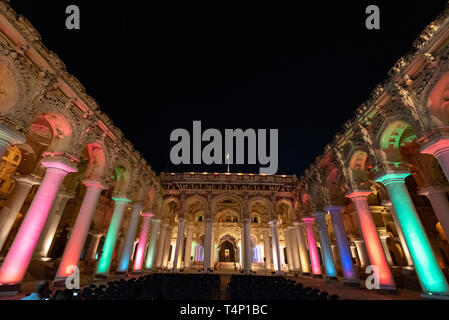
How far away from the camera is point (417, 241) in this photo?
7520mm

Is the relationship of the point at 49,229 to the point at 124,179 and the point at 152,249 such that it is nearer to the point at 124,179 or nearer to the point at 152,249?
the point at 124,179

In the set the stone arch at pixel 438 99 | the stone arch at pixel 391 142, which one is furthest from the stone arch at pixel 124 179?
the stone arch at pixel 438 99

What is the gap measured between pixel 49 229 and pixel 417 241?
64.0 ft

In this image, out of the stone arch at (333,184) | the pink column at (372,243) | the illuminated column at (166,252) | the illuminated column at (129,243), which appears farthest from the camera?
the illuminated column at (166,252)

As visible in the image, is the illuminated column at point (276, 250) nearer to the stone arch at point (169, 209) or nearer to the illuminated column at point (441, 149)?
A: the stone arch at point (169, 209)

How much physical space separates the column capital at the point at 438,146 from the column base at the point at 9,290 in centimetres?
1473

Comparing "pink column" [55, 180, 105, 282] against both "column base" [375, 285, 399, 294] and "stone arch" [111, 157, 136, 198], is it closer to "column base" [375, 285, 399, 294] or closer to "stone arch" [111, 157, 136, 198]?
"stone arch" [111, 157, 136, 198]

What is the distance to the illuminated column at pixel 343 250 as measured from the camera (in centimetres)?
1129

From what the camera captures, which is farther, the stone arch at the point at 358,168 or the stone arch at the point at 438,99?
the stone arch at the point at 358,168

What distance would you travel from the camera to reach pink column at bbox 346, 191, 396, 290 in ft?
29.5

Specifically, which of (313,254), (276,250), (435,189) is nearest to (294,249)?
(276,250)

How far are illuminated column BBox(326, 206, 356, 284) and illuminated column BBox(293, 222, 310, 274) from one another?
22.1 feet

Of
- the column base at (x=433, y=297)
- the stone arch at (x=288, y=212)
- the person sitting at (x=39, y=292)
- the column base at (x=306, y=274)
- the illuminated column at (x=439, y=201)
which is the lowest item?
the column base at (x=306, y=274)
